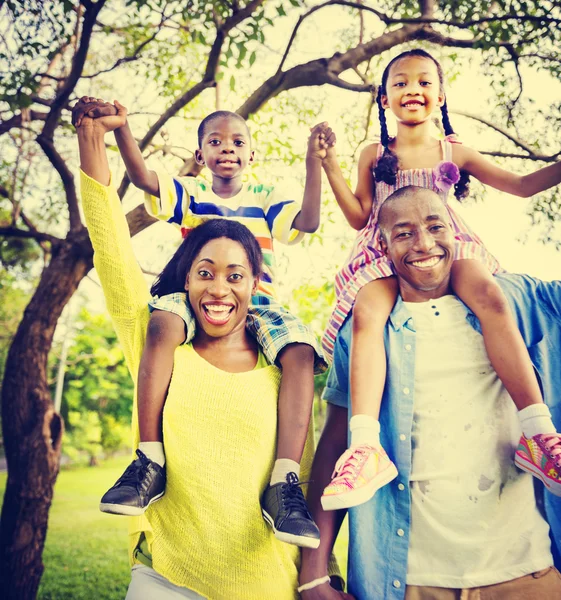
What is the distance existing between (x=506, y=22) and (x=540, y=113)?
1.16 m

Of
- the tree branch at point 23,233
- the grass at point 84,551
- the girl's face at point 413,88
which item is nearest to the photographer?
the girl's face at point 413,88

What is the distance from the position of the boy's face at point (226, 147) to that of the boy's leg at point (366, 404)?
1238mm

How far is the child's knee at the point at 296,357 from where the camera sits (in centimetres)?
235

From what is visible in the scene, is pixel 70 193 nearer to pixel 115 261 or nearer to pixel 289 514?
pixel 115 261

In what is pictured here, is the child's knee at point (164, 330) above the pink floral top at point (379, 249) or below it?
below

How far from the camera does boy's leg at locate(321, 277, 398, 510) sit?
1.93 m

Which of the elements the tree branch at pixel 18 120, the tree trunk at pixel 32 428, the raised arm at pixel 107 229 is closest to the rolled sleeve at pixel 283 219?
the raised arm at pixel 107 229

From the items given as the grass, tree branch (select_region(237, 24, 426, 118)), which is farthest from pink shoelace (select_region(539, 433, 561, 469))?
the grass

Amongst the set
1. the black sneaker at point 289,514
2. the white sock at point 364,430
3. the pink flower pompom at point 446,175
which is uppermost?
the pink flower pompom at point 446,175

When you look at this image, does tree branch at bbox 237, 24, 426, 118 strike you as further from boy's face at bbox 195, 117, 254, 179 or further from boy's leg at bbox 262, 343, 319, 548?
boy's leg at bbox 262, 343, 319, 548

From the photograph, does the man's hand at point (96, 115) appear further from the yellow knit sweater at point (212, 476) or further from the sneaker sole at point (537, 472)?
the sneaker sole at point (537, 472)

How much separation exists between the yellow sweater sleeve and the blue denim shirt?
0.83 meters

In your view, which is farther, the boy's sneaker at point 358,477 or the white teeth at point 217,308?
the white teeth at point 217,308

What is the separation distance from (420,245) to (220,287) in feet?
2.62
